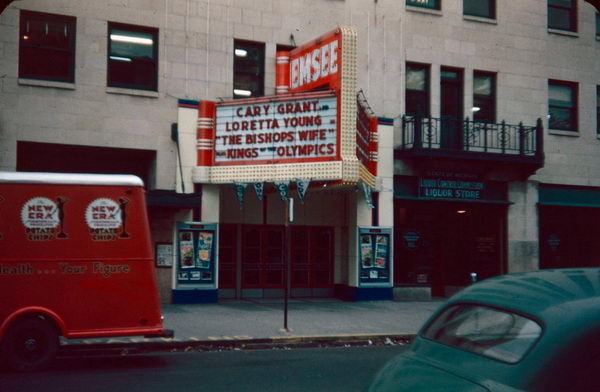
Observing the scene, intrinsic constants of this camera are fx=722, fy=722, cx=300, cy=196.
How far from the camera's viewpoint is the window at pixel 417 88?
889 inches

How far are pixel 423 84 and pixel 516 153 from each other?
12.4ft

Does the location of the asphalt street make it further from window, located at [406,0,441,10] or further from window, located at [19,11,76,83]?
window, located at [406,0,441,10]

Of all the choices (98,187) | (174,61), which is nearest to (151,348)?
(98,187)

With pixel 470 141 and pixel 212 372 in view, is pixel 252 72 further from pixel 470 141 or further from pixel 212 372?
pixel 212 372

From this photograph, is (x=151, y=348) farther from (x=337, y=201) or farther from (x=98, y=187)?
(x=337, y=201)

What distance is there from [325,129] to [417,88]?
5662 mm

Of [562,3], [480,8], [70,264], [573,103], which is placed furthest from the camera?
[562,3]

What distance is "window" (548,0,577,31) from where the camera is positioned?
81.9 feet

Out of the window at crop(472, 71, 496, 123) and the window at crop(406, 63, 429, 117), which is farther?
the window at crop(472, 71, 496, 123)

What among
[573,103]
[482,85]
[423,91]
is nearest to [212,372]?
[423,91]

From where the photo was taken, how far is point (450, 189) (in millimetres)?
22625

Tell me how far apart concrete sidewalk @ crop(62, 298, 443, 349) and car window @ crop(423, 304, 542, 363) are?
855cm

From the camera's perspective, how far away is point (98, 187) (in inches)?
437

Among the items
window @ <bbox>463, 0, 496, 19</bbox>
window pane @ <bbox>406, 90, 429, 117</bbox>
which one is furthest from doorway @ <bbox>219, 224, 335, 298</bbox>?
window @ <bbox>463, 0, 496, 19</bbox>
